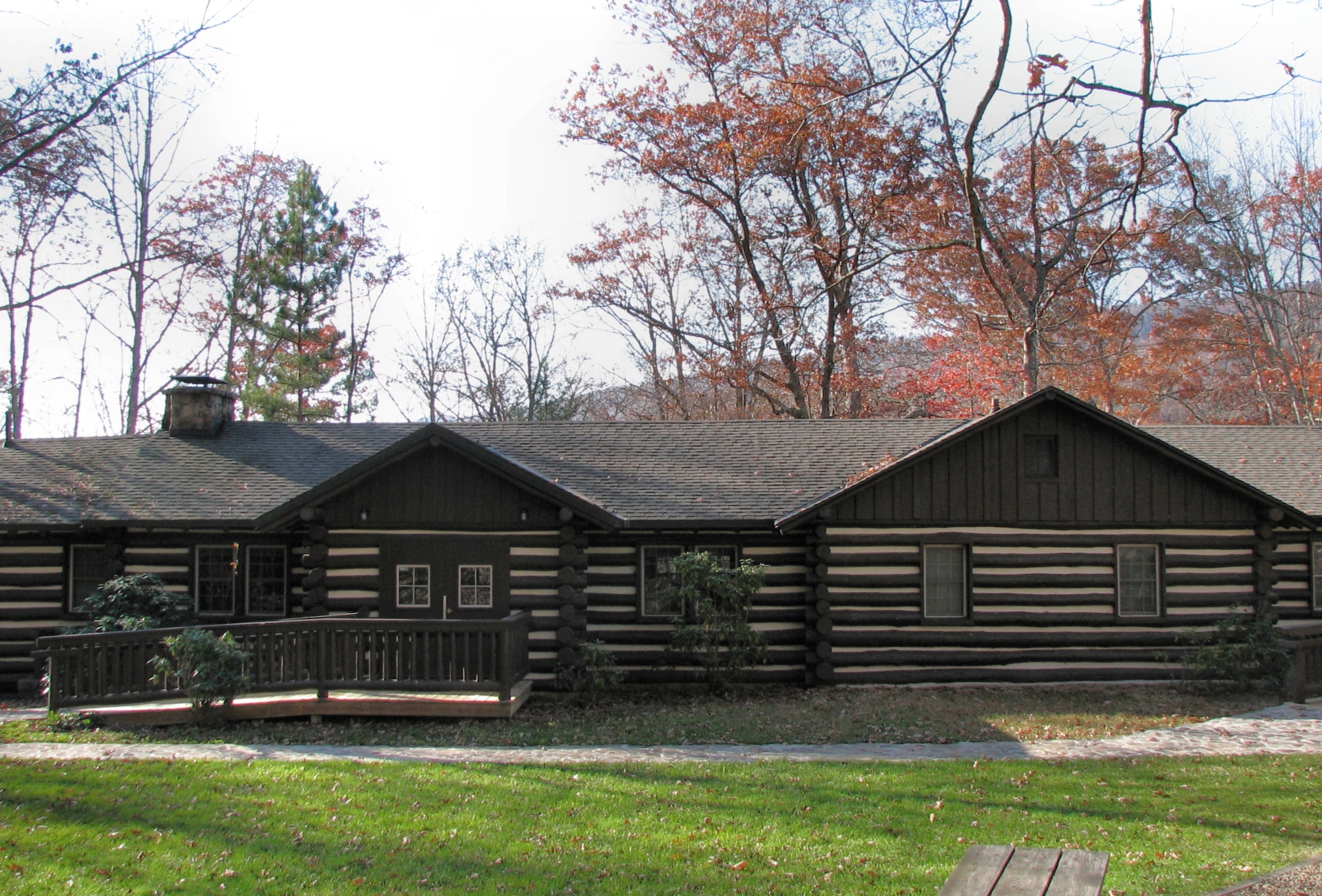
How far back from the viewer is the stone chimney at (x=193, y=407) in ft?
65.0

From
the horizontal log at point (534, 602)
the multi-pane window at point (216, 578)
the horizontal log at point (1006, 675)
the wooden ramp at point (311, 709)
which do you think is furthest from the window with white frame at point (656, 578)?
the multi-pane window at point (216, 578)

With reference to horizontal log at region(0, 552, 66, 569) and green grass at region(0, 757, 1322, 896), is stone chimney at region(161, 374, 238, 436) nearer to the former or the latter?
horizontal log at region(0, 552, 66, 569)

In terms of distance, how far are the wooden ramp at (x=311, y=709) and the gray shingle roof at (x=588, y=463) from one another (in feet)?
10.4

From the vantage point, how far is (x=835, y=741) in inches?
467

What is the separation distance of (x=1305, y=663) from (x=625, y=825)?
1177cm

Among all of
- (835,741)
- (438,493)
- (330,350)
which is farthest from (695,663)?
(330,350)

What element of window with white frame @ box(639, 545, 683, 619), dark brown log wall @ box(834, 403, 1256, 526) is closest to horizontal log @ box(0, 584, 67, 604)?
window with white frame @ box(639, 545, 683, 619)

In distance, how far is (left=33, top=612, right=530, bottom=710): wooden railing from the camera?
1285 cm

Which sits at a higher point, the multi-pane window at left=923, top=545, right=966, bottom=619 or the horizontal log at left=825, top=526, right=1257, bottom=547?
the horizontal log at left=825, top=526, right=1257, bottom=547

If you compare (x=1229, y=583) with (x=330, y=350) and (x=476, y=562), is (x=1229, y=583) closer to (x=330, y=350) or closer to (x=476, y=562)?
(x=476, y=562)

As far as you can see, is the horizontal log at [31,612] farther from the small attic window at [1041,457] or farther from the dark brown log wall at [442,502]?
the small attic window at [1041,457]

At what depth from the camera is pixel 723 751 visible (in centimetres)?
1124

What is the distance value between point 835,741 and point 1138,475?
7662 mm

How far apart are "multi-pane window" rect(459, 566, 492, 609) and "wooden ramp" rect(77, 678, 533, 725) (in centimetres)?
209
